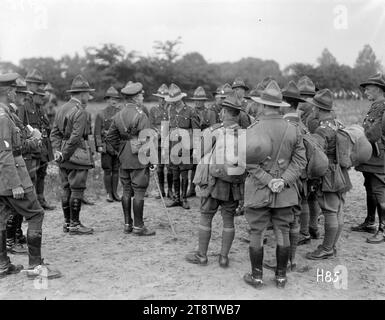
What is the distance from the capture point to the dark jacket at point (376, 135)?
7.00 m

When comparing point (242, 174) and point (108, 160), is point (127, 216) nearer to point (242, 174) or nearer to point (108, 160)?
point (108, 160)

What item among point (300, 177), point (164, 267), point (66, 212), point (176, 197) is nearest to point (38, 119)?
point (66, 212)

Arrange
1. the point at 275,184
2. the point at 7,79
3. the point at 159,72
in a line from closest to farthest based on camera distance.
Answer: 1. the point at 275,184
2. the point at 7,79
3. the point at 159,72

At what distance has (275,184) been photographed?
499 centimetres

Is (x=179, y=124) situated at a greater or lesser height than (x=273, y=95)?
lesser

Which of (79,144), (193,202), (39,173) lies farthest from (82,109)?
(193,202)

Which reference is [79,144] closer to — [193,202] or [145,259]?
[145,259]

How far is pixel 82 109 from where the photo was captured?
24.2 feet

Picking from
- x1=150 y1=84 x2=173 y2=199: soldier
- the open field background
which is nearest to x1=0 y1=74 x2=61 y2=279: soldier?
the open field background

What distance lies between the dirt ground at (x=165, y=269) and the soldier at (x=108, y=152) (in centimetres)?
152

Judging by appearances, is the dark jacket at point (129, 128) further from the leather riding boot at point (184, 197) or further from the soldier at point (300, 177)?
the soldier at point (300, 177)

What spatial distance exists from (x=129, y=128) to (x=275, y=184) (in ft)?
10.5

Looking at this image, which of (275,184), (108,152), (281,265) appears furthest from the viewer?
(108,152)
